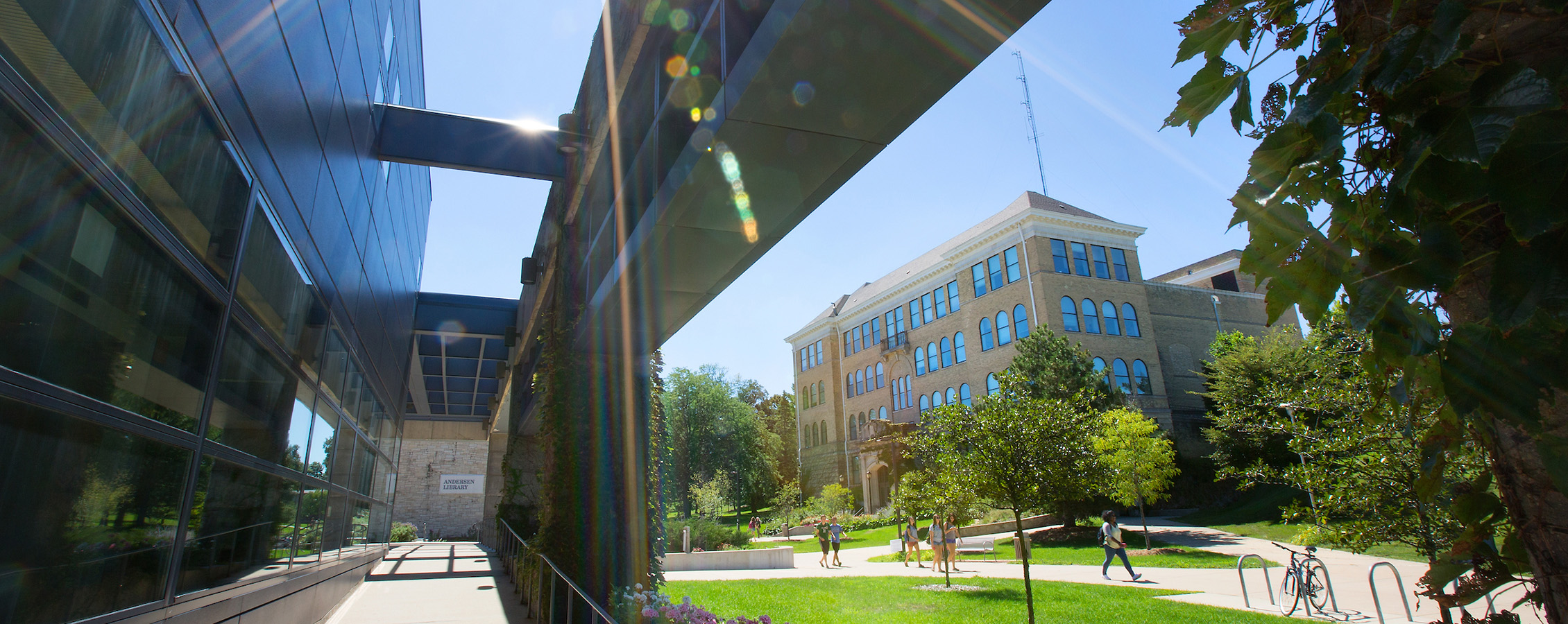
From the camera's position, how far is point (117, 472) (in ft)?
9.21

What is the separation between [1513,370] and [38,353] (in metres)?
3.42

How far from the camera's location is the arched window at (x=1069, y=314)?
36000 millimetres

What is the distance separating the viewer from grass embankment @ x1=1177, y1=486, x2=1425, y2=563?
22766mm

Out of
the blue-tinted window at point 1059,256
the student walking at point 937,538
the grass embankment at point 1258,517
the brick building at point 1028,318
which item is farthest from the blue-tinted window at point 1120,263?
the student walking at point 937,538

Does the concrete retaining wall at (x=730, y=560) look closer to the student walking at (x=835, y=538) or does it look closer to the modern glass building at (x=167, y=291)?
the student walking at (x=835, y=538)

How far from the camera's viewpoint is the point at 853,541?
31594 millimetres

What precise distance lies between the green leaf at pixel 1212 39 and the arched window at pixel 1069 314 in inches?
1452

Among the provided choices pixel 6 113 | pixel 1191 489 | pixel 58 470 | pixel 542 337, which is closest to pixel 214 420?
pixel 58 470

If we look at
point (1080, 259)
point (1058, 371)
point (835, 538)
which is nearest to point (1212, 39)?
point (835, 538)

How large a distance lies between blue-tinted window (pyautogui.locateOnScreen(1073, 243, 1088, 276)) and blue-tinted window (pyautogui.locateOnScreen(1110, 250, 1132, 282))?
1.87 metres

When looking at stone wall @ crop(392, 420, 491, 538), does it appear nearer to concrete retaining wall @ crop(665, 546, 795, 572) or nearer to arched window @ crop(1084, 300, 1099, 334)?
concrete retaining wall @ crop(665, 546, 795, 572)

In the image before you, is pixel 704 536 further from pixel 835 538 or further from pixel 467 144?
pixel 467 144

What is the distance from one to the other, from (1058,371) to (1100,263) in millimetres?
10678

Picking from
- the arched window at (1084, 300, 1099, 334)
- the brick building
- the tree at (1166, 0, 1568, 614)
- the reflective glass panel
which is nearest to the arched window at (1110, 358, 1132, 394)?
the brick building
